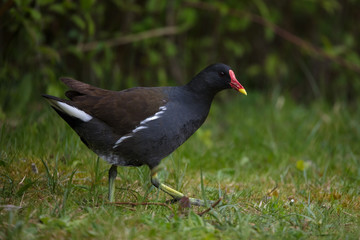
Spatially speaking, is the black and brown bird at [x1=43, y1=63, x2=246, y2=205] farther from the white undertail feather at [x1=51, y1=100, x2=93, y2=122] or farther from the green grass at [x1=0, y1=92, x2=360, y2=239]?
the green grass at [x1=0, y1=92, x2=360, y2=239]

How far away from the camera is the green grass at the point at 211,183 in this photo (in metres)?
2.63

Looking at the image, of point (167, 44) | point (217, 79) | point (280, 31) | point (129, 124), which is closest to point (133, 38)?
point (167, 44)

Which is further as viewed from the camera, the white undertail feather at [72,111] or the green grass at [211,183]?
the white undertail feather at [72,111]

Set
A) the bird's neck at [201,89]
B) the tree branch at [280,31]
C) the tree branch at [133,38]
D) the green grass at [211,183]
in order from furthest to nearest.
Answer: the tree branch at [280,31], the tree branch at [133,38], the bird's neck at [201,89], the green grass at [211,183]

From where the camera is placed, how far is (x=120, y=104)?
130 inches

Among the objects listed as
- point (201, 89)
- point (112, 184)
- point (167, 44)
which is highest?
point (167, 44)

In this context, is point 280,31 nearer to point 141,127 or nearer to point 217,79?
point 217,79

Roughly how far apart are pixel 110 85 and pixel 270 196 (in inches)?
109

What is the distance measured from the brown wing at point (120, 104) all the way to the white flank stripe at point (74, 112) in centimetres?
4

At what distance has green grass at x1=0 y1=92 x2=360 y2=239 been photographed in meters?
2.63

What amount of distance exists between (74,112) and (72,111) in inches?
0.6

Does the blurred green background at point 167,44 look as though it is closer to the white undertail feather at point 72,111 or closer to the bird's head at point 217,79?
the white undertail feather at point 72,111

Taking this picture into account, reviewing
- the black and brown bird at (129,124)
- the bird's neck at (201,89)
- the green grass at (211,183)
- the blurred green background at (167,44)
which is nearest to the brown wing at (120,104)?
the black and brown bird at (129,124)

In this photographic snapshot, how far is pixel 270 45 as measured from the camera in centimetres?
789
